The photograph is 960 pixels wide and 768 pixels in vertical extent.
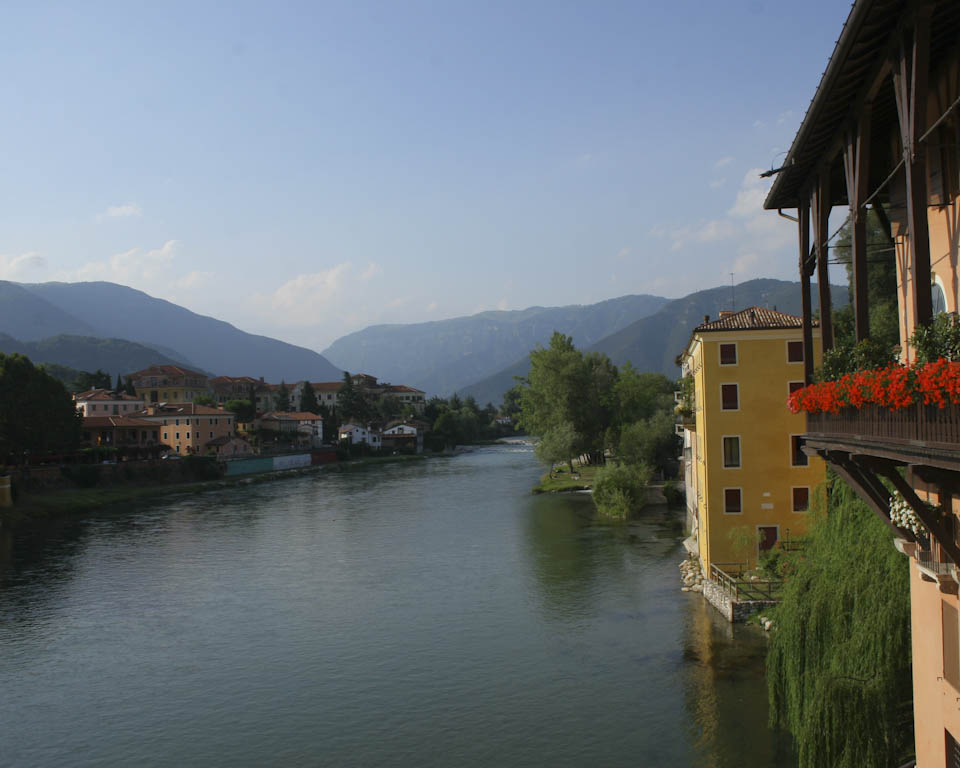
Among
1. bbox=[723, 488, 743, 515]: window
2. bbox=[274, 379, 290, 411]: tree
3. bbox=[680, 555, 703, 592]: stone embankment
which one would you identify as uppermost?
bbox=[274, 379, 290, 411]: tree

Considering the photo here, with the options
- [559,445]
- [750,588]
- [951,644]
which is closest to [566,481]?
[559,445]

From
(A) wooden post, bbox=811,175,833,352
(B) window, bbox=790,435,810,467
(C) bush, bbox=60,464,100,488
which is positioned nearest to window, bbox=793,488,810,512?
(B) window, bbox=790,435,810,467

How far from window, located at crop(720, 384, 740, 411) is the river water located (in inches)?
273

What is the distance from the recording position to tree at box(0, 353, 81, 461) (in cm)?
6122

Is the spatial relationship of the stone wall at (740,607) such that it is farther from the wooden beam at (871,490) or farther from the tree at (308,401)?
the tree at (308,401)

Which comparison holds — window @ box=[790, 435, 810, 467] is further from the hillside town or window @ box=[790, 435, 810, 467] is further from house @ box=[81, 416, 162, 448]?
house @ box=[81, 416, 162, 448]

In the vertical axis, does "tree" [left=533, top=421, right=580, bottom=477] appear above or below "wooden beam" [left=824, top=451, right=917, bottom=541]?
below

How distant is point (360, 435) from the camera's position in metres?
122

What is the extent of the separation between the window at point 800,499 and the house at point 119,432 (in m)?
72.6

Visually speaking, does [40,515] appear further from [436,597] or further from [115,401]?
[115,401]

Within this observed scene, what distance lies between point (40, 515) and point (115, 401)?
5247 cm

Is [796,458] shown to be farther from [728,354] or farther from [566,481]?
[566,481]

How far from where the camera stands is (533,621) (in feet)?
85.5

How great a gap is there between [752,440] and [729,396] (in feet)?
5.85
